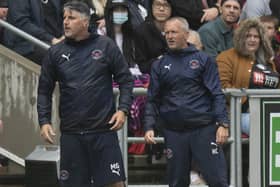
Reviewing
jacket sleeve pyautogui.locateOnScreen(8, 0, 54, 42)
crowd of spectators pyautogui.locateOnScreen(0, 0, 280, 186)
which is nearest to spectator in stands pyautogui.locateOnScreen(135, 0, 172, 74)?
crowd of spectators pyautogui.locateOnScreen(0, 0, 280, 186)

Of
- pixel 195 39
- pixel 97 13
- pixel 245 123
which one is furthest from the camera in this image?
pixel 97 13

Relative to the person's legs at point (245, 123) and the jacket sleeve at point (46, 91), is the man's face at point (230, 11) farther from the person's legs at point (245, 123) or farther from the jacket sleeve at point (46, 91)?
the jacket sleeve at point (46, 91)

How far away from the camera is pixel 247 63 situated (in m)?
9.32

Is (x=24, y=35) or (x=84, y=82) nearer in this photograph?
(x=84, y=82)

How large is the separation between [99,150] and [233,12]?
344 centimetres

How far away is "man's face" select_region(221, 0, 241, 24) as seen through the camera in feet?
33.2

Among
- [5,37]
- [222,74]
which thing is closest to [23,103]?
[5,37]

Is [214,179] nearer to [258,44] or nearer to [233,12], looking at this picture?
[258,44]

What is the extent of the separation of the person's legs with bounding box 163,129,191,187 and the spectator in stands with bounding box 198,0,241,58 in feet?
6.90

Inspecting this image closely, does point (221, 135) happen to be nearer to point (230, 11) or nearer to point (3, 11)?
point (230, 11)

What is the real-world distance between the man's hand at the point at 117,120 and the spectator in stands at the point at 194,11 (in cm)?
302

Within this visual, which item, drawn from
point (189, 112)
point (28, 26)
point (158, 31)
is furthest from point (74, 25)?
point (158, 31)

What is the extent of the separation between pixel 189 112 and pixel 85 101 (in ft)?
3.52

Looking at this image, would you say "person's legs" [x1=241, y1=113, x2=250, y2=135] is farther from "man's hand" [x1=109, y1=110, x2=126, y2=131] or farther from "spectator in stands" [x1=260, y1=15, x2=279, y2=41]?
"man's hand" [x1=109, y1=110, x2=126, y2=131]
